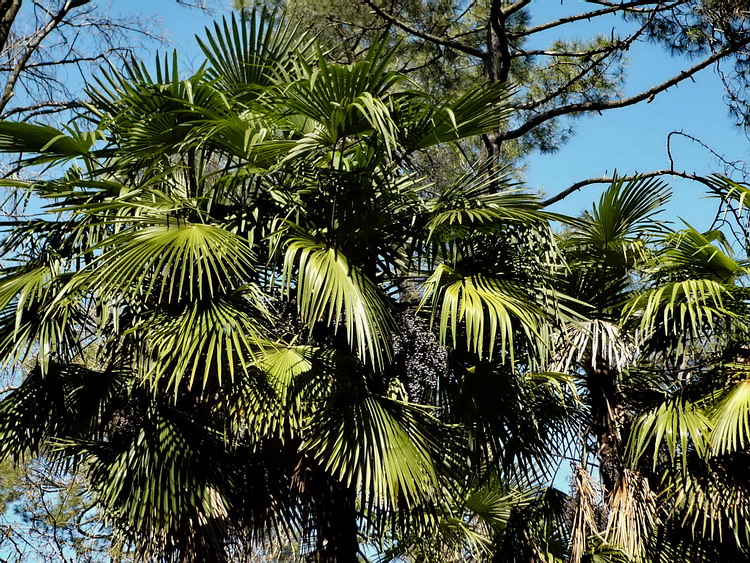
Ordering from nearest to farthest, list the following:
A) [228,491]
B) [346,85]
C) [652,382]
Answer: [346,85], [228,491], [652,382]

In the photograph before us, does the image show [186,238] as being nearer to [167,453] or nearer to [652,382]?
[167,453]

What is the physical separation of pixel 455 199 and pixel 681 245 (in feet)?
4.13

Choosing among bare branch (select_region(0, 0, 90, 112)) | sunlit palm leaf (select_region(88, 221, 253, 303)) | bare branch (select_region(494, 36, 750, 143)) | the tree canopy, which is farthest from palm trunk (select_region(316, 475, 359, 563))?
bare branch (select_region(0, 0, 90, 112))

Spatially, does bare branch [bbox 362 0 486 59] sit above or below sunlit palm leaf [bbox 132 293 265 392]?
above

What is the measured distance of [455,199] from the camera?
154 inches

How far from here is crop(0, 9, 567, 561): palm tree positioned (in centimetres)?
345

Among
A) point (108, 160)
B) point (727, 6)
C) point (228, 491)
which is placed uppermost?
point (727, 6)

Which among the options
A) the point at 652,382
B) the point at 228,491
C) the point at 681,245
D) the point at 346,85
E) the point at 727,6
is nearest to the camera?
the point at 346,85

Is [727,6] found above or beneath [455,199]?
above

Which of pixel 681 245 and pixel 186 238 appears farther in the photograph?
pixel 681 245

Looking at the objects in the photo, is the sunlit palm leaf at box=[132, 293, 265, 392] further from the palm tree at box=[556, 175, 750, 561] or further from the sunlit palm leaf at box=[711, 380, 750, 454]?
the sunlit palm leaf at box=[711, 380, 750, 454]

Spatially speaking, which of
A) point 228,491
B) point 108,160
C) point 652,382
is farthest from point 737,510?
point 108,160

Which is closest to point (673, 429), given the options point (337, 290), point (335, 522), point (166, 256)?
point (335, 522)

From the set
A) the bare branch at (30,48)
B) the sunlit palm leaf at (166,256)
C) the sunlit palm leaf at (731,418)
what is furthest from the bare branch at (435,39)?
the sunlit palm leaf at (731,418)
